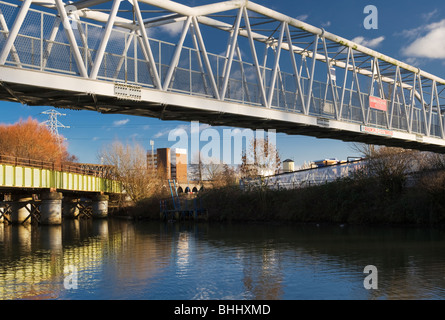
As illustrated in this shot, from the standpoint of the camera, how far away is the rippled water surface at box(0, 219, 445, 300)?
16.4 m

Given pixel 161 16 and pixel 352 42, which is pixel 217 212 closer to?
pixel 352 42

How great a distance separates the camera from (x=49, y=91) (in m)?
19.9

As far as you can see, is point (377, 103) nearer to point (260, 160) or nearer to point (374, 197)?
point (374, 197)

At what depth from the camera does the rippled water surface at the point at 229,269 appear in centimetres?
1639

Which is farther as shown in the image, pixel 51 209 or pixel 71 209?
pixel 71 209

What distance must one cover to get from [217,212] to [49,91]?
43.1m

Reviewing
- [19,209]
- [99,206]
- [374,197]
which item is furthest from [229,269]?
[99,206]

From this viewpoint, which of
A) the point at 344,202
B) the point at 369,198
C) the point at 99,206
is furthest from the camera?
the point at 99,206

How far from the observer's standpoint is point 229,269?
69.6ft

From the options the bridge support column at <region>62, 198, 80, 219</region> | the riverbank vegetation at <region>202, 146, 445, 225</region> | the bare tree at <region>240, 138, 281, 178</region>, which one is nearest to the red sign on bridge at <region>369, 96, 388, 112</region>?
the riverbank vegetation at <region>202, 146, 445, 225</region>

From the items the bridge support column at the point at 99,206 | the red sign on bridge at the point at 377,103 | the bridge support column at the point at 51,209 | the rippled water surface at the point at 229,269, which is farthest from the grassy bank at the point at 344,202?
the bridge support column at the point at 99,206

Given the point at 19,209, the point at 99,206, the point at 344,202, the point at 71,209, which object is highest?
the point at 344,202

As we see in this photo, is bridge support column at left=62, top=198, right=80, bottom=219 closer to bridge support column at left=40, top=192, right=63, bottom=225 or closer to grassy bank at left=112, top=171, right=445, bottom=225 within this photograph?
bridge support column at left=40, top=192, right=63, bottom=225
